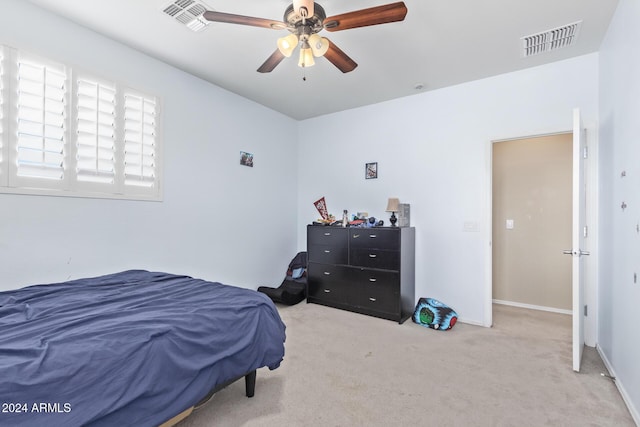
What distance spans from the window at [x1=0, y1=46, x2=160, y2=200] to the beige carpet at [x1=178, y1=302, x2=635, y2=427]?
6.78 ft

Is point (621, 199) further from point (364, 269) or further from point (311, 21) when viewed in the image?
point (311, 21)

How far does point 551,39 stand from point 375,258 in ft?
8.79

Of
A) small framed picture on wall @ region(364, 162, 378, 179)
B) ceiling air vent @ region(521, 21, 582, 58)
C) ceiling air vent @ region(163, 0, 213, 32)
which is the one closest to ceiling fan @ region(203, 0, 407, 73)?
ceiling air vent @ region(163, 0, 213, 32)

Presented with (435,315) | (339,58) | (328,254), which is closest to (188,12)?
(339,58)

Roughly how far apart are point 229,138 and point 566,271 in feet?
15.2

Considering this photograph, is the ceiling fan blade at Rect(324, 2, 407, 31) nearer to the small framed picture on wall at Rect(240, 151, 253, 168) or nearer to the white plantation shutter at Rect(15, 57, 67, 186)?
the white plantation shutter at Rect(15, 57, 67, 186)

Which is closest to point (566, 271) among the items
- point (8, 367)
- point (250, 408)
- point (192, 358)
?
point (250, 408)

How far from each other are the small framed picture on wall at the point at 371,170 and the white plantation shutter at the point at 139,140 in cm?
265

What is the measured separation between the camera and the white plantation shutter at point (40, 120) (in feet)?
7.57

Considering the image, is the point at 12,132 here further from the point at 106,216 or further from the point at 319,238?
the point at 319,238

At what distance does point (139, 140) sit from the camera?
3.04m

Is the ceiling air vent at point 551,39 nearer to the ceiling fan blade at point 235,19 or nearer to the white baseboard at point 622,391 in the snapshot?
the ceiling fan blade at point 235,19

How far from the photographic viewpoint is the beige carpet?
6.13 ft

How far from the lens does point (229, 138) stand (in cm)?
397
